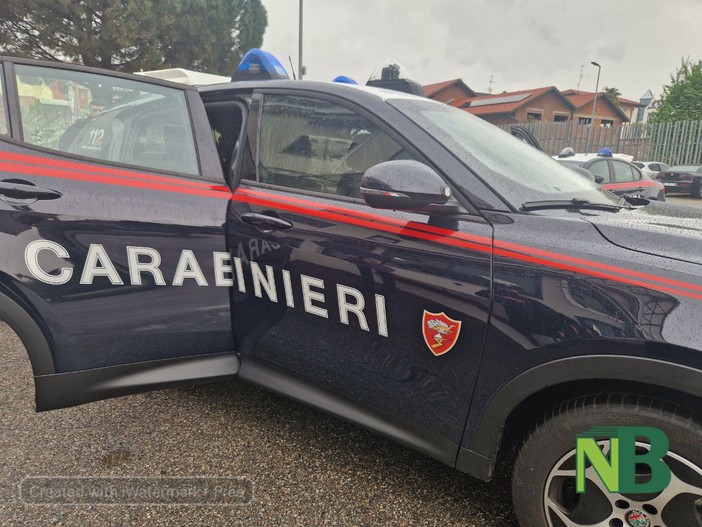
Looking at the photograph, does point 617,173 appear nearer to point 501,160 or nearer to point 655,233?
point 501,160

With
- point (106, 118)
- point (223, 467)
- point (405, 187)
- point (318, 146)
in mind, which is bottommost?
point (223, 467)

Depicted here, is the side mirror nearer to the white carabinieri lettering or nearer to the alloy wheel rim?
the white carabinieri lettering

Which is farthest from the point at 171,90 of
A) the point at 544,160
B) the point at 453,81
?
the point at 453,81

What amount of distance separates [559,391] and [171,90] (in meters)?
2.05

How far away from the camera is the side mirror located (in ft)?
4.84

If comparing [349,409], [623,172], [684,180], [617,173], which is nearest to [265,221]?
[349,409]

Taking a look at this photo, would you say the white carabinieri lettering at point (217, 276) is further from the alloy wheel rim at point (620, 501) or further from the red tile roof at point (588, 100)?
the red tile roof at point (588, 100)

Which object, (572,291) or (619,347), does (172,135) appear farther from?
(619,347)

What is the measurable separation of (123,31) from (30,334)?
48.7ft

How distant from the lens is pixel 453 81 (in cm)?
4066

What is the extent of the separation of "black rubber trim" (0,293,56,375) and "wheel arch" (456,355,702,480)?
163 cm

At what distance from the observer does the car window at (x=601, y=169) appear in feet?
26.3

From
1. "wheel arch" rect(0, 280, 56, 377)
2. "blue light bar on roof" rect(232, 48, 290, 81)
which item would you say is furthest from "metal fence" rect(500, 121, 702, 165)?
"wheel arch" rect(0, 280, 56, 377)
